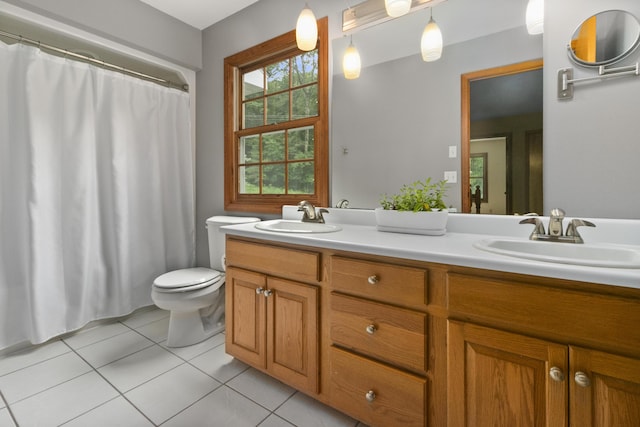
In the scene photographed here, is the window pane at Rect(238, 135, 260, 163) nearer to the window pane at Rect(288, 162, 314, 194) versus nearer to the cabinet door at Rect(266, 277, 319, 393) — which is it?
the window pane at Rect(288, 162, 314, 194)

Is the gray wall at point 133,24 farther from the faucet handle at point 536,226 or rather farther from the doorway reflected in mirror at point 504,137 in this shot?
the faucet handle at point 536,226

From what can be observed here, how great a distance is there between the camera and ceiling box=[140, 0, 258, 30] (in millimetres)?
2178

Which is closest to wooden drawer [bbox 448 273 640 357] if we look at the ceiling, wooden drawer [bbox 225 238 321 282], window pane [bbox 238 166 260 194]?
wooden drawer [bbox 225 238 321 282]

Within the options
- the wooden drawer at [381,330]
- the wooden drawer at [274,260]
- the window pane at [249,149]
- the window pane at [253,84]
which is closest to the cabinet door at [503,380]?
the wooden drawer at [381,330]

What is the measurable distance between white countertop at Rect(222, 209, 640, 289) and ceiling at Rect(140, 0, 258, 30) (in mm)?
1820

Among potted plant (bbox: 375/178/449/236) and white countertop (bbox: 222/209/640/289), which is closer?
white countertop (bbox: 222/209/640/289)

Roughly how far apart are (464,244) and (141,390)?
5.61 feet

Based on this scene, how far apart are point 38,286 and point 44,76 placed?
1306 mm

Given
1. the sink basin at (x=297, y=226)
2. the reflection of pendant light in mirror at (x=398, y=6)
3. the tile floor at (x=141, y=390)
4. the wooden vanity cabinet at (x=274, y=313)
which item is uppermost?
the reflection of pendant light in mirror at (x=398, y=6)

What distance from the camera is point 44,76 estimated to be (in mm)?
1799

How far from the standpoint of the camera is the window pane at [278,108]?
2.16 m

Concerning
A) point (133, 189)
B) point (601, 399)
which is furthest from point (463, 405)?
point (133, 189)

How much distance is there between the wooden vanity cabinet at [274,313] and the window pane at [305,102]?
41.1 inches

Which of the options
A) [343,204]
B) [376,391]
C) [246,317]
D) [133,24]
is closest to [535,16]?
[343,204]
